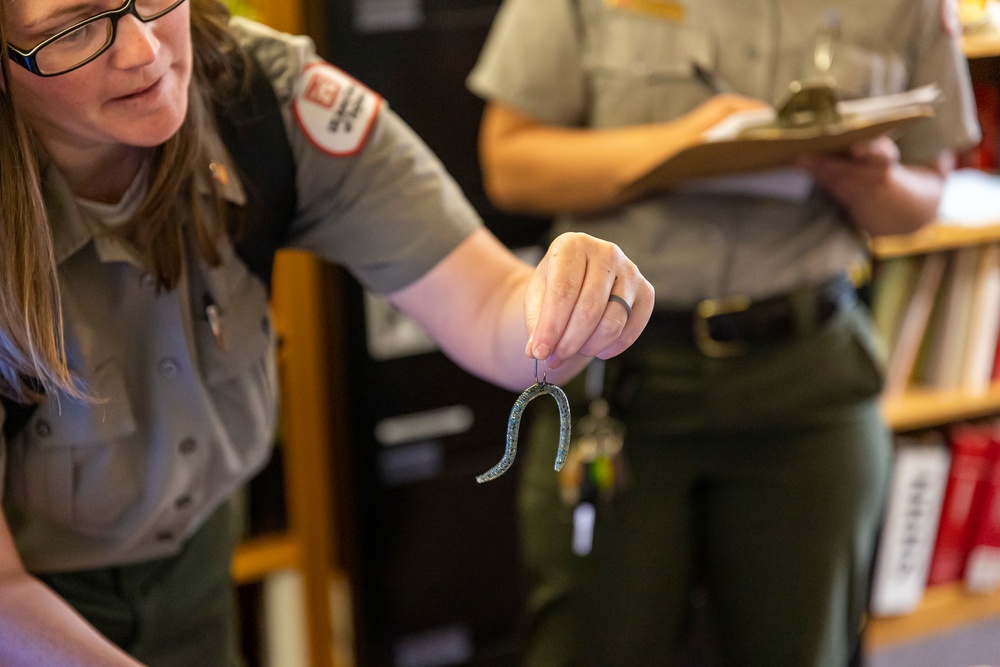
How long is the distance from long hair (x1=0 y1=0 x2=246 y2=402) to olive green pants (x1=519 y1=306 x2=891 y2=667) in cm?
56

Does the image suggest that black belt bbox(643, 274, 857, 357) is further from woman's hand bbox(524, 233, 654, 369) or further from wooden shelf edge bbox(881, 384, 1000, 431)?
wooden shelf edge bbox(881, 384, 1000, 431)

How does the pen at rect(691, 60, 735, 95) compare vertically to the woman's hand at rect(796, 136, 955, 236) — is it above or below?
above

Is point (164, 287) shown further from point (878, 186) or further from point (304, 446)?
point (304, 446)

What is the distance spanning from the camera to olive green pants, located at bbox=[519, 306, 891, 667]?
1174 millimetres

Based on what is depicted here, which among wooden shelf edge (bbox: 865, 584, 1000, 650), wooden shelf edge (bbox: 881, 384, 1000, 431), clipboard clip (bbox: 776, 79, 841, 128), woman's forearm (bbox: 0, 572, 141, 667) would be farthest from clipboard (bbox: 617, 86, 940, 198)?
wooden shelf edge (bbox: 865, 584, 1000, 650)

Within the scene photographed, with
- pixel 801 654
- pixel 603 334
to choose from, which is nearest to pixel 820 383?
pixel 801 654

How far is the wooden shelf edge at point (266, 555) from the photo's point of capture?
5.71 feet

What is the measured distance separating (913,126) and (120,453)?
38.6 inches

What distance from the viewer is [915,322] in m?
1.96

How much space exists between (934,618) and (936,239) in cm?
83

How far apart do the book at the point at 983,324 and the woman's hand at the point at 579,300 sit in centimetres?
153

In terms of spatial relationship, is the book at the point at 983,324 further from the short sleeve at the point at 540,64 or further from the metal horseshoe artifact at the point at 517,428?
the metal horseshoe artifact at the point at 517,428

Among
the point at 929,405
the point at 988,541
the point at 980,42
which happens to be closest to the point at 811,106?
the point at 980,42

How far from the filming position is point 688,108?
1242 mm
